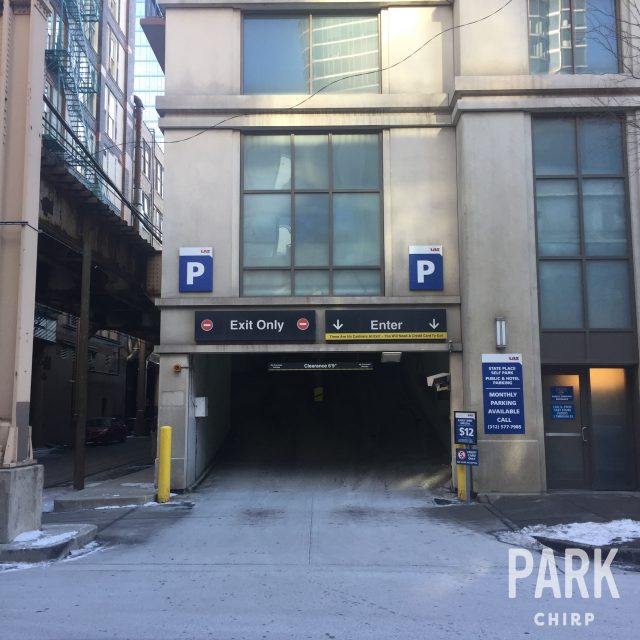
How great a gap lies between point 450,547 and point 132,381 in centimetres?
4449

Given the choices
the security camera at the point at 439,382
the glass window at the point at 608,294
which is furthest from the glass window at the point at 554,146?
the security camera at the point at 439,382

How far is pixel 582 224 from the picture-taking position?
14.4m

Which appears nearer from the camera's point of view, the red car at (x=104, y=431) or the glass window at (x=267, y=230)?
the glass window at (x=267, y=230)

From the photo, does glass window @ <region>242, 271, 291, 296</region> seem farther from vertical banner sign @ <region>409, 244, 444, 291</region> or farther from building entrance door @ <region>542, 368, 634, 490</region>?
building entrance door @ <region>542, 368, 634, 490</region>

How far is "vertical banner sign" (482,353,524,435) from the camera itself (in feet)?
44.6

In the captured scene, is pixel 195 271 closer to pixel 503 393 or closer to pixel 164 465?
pixel 164 465

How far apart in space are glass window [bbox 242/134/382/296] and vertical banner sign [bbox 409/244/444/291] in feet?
2.51

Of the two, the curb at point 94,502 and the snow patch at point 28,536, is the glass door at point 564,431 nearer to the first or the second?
the curb at point 94,502

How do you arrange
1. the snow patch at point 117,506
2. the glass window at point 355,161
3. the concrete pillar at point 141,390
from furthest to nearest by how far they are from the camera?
the concrete pillar at point 141,390 → the glass window at point 355,161 → the snow patch at point 117,506

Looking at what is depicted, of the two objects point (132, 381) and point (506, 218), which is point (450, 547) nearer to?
point (506, 218)

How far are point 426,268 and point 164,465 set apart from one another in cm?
655

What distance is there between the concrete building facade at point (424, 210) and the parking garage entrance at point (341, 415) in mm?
1563

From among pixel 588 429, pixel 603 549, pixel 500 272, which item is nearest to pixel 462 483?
pixel 588 429

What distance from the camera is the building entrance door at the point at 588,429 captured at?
45.4 feet
